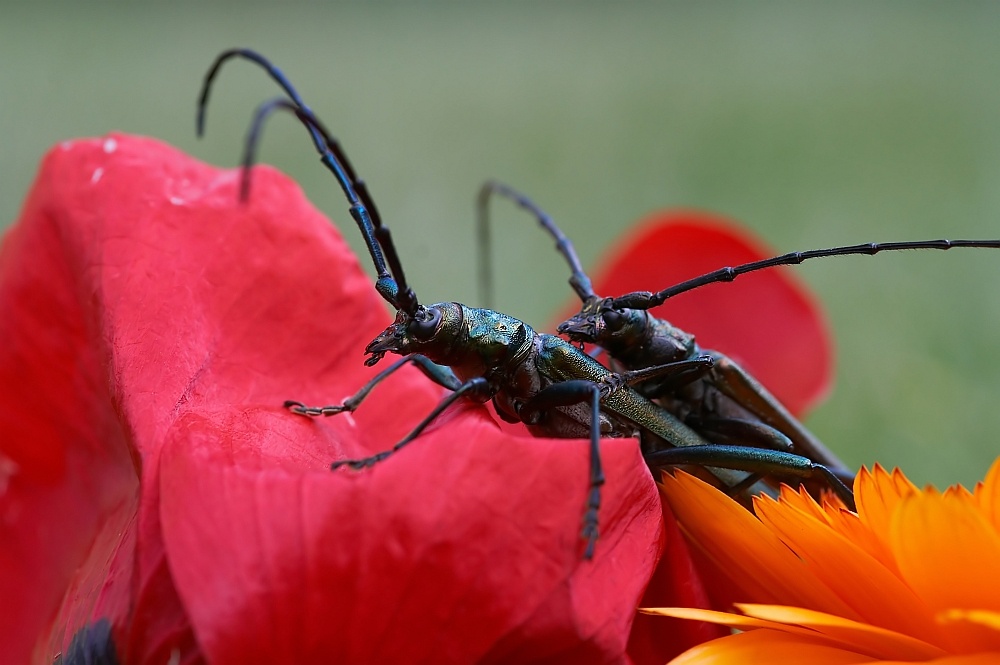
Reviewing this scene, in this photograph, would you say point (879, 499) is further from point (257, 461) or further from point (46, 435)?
point (46, 435)

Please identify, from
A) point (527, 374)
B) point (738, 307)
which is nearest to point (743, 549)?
A: point (527, 374)

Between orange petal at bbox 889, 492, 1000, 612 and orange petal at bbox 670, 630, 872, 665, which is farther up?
orange petal at bbox 889, 492, 1000, 612

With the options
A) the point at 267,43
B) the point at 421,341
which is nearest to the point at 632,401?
the point at 421,341

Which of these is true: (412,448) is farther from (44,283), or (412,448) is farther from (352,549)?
(44,283)

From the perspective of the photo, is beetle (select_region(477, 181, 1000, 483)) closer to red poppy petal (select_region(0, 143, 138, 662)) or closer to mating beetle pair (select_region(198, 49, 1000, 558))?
mating beetle pair (select_region(198, 49, 1000, 558))

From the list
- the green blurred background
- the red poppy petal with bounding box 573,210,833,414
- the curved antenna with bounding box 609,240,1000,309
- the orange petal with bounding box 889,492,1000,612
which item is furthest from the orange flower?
the green blurred background

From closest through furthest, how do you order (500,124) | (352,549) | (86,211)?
(352,549) < (86,211) < (500,124)
